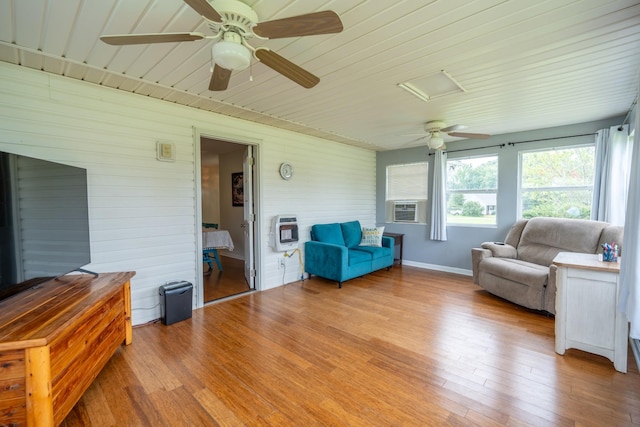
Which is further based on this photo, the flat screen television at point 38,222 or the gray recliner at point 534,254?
the gray recliner at point 534,254

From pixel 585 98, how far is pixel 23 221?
17.0 feet

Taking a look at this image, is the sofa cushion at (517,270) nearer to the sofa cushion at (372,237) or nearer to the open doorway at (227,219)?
the sofa cushion at (372,237)

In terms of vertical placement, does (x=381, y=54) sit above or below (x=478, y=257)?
above

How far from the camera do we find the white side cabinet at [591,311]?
2225 millimetres

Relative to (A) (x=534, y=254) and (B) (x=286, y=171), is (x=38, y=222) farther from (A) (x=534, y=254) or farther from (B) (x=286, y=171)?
(A) (x=534, y=254)

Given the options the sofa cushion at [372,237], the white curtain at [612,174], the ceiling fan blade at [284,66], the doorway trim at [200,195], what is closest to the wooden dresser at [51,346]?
the doorway trim at [200,195]

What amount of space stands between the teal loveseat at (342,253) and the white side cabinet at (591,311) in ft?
8.35

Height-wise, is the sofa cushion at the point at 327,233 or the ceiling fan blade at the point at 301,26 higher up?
the ceiling fan blade at the point at 301,26

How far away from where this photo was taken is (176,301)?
3.05 meters

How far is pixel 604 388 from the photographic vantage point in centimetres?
201

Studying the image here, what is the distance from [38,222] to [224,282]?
289 centimetres

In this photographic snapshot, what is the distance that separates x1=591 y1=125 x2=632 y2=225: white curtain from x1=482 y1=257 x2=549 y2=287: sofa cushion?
3.55 ft

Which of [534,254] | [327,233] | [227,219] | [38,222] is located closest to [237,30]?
[38,222]

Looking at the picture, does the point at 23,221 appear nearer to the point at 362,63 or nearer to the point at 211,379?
the point at 211,379
